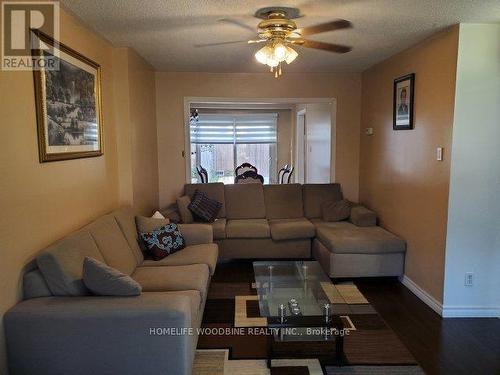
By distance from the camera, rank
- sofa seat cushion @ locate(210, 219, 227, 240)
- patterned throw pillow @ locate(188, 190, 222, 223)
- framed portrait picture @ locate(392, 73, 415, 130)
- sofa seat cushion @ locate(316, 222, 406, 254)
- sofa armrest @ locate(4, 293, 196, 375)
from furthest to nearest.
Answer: patterned throw pillow @ locate(188, 190, 222, 223) < sofa seat cushion @ locate(210, 219, 227, 240) < sofa seat cushion @ locate(316, 222, 406, 254) < framed portrait picture @ locate(392, 73, 415, 130) < sofa armrest @ locate(4, 293, 196, 375)

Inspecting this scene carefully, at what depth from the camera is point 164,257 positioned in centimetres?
334

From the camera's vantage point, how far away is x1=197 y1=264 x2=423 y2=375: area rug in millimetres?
2459

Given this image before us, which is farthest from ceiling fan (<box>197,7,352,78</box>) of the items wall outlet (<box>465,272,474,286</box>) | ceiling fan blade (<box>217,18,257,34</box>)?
wall outlet (<box>465,272,474,286</box>)

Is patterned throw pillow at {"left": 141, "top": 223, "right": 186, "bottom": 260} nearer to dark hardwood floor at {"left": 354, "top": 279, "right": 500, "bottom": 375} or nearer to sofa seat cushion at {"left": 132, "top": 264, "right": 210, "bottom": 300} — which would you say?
sofa seat cushion at {"left": 132, "top": 264, "right": 210, "bottom": 300}

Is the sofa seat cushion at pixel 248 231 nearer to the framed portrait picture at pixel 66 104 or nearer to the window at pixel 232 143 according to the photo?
the framed portrait picture at pixel 66 104

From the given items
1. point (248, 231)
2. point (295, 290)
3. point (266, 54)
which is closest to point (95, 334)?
point (295, 290)

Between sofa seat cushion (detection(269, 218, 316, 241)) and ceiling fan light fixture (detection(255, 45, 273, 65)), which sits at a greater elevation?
ceiling fan light fixture (detection(255, 45, 273, 65))

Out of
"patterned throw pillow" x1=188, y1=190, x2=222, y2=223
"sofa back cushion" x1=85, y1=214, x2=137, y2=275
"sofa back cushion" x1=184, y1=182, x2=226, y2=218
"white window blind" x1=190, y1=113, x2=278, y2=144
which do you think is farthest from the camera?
"white window blind" x1=190, y1=113, x2=278, y2=144

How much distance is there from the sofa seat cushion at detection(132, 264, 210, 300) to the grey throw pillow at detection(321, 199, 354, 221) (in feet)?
7.35

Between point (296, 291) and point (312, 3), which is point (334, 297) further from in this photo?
point (312, 3)

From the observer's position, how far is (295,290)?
3023mm

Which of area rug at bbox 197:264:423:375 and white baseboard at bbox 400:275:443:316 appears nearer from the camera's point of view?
area rug at bbox 197:264:423:375

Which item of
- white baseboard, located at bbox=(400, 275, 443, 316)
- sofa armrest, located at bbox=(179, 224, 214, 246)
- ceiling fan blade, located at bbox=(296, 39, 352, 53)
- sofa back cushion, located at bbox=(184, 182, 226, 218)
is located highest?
ceiling fan blade, located at bbox=(296, 39, 352, 53)

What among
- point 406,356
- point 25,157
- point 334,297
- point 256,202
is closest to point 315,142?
point 256,202
